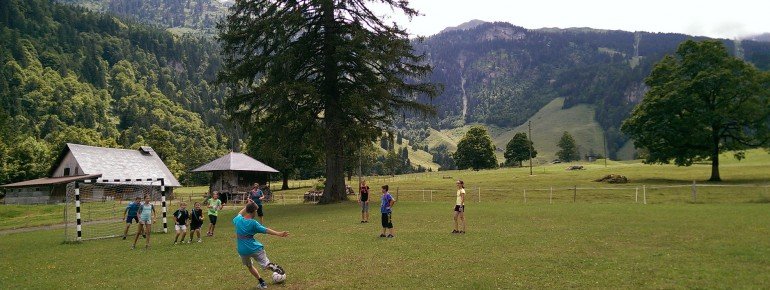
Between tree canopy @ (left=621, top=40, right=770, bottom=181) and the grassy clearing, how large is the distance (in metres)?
27.9

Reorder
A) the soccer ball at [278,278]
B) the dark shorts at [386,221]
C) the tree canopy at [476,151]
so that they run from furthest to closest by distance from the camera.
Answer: the tree canopy at [476,151]
the dark shorts at [386,221]
the soccer ball at [278,278]

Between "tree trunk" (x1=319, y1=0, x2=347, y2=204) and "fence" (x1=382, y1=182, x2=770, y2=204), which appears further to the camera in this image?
"tree trunk" (x1=319, y1=0, x2=347, y2=204)

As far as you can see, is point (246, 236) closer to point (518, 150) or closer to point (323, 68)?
point (323, 68)

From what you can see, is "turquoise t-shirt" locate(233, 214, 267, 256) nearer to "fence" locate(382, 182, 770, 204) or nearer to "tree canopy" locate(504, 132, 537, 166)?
"fence" locate(382, 182, 770, 204)

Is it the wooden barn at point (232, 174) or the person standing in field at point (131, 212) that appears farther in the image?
the wooden barn at point (232, 174)

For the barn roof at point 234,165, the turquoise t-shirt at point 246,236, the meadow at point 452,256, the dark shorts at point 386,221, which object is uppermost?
the barn roof at point 234,165

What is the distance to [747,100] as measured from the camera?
45.2 metres

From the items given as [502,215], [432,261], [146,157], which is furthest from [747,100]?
[146,157]

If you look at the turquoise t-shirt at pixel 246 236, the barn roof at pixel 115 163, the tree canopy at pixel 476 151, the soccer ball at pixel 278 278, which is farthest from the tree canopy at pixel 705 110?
the tree canopy at pixel 476 151

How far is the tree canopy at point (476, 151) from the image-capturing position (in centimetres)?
11662

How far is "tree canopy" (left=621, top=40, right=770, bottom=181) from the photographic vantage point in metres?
45.1

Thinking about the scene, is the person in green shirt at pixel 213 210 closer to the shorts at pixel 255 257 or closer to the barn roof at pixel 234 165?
the shorts at pixel 255 257

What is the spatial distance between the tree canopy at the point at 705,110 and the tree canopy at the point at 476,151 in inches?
2620

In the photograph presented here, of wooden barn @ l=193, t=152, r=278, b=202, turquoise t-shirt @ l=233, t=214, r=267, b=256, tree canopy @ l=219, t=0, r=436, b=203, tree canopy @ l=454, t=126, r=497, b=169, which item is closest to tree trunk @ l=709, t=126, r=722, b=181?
tree canopy @ l=219, t=0, r=436, b=203
